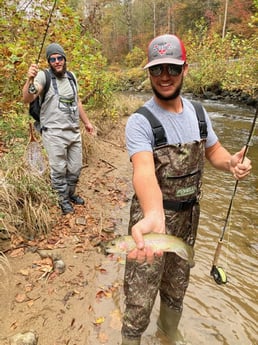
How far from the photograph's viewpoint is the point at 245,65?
1244 cm

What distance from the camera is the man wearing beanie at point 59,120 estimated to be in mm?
4625

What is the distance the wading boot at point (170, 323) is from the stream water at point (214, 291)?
8 centimetres

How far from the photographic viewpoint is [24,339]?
2740 mm

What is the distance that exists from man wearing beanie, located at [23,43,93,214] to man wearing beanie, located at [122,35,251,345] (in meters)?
2.61

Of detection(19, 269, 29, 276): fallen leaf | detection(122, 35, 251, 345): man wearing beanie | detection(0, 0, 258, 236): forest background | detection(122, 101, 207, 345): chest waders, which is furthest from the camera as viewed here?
detection(0, 0, 258, 236): forest background

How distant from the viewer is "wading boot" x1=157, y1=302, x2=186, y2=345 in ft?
9.83

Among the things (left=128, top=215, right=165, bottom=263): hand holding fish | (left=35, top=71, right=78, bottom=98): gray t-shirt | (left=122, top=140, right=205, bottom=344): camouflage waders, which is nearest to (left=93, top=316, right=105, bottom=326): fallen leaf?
(left=122, top=140, right=205, bottom=344): camouflage waders

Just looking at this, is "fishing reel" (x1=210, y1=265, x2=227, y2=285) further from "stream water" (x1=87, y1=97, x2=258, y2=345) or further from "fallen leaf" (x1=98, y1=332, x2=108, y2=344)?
"fallen leaf" (x1=98, y1=332, x2=108, y2=344)

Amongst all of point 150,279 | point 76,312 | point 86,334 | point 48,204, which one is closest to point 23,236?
point 48,204

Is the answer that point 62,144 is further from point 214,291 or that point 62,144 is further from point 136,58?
point 136,58

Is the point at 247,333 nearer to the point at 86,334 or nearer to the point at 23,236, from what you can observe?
the point at 86,334

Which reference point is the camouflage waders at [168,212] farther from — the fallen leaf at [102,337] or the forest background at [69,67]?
the forest background at [69,67]

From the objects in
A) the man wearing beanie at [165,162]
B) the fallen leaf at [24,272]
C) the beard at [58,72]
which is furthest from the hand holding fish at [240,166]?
the beard at [58,72]

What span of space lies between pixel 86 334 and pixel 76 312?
0.27m
